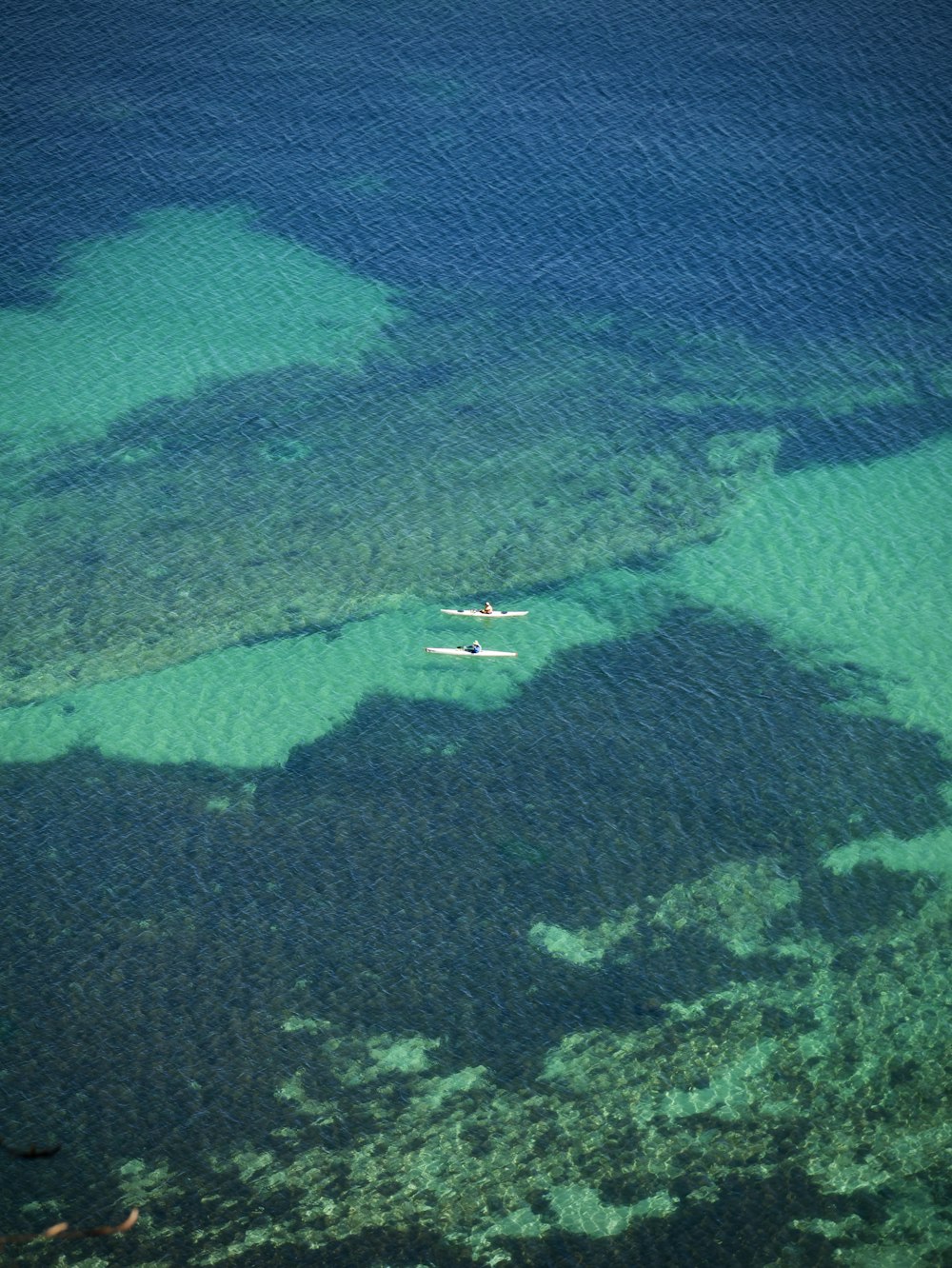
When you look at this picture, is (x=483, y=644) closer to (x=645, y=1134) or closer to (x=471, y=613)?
(x=471, y=613)

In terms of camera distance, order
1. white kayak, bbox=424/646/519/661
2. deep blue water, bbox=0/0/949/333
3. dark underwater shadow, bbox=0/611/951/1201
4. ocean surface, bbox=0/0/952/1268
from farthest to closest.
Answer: deep blue water, bbox=0/0/949/333
white kayak, bbox=424/646/519/661
dark underwater shadow, bbox=0/611/951/1201
ocean surface, bbox=0/0/952/1268

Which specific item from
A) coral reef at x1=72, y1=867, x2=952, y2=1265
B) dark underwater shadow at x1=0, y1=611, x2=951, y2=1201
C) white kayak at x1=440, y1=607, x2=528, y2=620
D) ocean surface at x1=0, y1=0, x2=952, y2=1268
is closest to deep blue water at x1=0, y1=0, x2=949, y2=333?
ocean surface at x1=0, y1=0, x2=952, y2=1268

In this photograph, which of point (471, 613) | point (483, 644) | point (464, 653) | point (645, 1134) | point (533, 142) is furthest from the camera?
point (533, 142)

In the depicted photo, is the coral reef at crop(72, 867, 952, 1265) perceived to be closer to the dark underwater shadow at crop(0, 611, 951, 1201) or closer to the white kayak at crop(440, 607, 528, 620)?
the dark underwater shadow at crop(0, 611, 951, 1201)

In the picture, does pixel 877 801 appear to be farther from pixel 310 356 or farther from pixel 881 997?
pixel 310 356

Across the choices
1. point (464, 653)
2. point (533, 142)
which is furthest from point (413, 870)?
point (533, 142)

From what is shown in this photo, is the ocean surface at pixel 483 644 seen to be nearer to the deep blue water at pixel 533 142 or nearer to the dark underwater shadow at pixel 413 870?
the dark underwater shadow at pixel 413 870

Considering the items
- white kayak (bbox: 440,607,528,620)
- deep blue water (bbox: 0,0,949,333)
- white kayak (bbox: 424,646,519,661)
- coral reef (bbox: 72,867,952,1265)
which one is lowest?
coral reef (bbox: 72,867,952,1265)

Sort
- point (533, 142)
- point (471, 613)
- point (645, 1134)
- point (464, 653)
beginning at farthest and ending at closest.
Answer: point (533, 142) < point (471, 613) < point (464, 653) < point (645, 1134)
